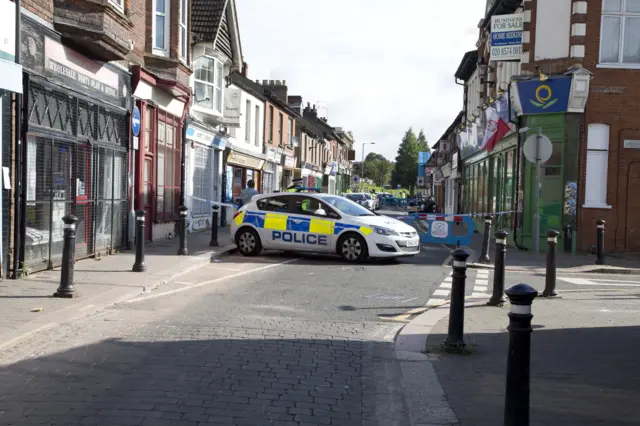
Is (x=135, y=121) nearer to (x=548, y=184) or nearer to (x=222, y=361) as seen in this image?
(x=222, y=361)

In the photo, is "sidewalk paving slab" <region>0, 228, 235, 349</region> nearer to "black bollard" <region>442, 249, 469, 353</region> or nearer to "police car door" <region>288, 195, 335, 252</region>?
"police car door" <region>288, 195, 335, 252</region>

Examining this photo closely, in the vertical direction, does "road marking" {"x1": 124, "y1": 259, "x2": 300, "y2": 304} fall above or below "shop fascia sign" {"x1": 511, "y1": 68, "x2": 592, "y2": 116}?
below

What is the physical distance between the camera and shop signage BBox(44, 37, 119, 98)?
1116cm

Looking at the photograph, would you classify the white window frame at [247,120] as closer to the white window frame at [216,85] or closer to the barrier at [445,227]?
the white window frame at [216,85]

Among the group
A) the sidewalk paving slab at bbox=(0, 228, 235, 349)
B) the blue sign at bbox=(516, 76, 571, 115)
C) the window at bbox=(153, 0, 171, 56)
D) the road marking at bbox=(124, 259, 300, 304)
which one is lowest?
the road marking at bbox=(124, 259, 300, 304)

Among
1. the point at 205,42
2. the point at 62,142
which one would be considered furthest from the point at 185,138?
the point at 62,142

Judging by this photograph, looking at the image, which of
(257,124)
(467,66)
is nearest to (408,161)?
(467,66)

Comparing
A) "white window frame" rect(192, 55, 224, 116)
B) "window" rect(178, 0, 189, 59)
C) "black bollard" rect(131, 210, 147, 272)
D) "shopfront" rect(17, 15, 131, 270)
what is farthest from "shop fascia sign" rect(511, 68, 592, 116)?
"black bollard" rect(131, 210, 147, 272)

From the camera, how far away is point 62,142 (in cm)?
1180

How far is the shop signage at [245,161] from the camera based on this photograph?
89.9 feet

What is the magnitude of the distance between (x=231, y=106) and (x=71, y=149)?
40.9 ft

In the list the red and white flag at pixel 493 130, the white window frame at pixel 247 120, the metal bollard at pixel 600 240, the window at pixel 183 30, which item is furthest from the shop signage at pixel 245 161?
the metal bollard at pixel 600 240

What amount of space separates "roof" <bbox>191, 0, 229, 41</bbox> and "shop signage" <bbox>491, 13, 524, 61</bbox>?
896 centimetres

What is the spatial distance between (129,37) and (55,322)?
883cm
